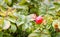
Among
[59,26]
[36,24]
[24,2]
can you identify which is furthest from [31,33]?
[24,2]

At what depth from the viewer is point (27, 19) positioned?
1247 mm

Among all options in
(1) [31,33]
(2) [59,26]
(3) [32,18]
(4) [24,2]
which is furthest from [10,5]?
(2) [59,26]

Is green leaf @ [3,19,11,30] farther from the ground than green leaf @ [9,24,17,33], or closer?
farther from the ground

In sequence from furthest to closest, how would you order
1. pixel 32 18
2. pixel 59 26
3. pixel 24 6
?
pixel 24 6, pixel 32 18, pixel 59 26

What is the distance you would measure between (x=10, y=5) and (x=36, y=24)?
1.16ft

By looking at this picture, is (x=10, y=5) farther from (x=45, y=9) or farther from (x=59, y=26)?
(x=59, y=26)

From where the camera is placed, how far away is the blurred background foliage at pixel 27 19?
116 cm

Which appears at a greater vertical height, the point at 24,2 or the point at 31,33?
the point at 24,2

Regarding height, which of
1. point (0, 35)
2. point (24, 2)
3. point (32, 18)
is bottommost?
point (0, 35)

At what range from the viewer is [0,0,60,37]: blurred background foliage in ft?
3.80

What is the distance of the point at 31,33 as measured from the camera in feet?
3.86

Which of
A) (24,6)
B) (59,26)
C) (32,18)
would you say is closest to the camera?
(59,26)

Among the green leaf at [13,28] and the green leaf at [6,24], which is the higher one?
the green leaf at [6,24]

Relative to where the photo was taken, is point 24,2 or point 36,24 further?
point 24,2
